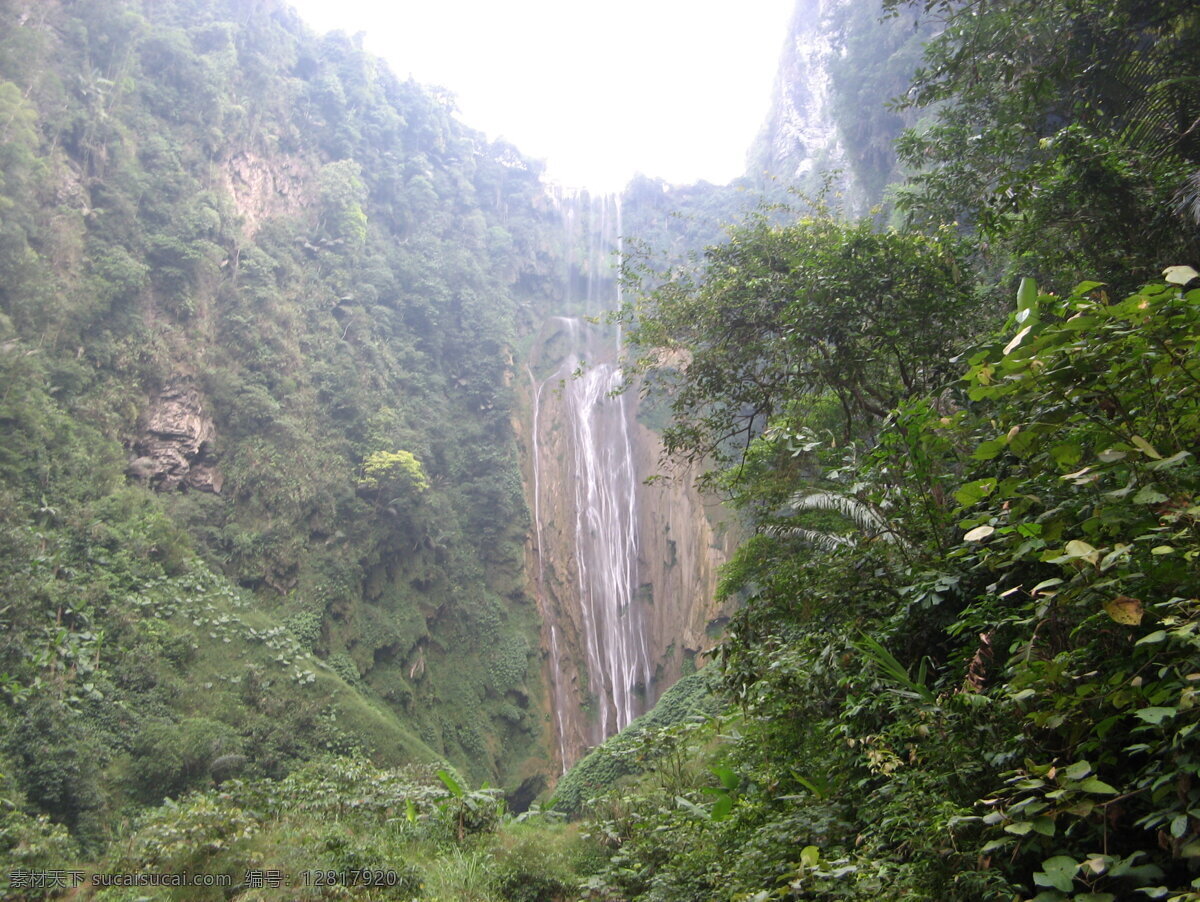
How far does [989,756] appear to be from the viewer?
2.22 meters

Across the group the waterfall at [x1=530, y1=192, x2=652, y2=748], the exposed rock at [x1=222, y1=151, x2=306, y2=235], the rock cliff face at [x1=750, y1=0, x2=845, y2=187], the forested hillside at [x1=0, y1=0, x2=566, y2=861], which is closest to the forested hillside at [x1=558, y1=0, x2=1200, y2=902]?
the forested hillside at [x1=0, y1=0, x2=566, y2=861]

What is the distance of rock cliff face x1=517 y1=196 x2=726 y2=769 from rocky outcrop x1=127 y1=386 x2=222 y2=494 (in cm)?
968

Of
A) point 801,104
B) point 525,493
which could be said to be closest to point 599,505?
point 525,493

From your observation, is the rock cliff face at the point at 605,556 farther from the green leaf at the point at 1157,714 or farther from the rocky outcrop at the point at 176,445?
the green leaf at the point at 1157,714

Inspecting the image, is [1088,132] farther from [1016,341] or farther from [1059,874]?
[1059,874]

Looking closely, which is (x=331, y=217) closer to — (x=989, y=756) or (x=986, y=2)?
(x=986, y=2)

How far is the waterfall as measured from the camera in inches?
788

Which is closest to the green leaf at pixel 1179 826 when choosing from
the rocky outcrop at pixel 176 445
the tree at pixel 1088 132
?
the tree at pixel 1088 132

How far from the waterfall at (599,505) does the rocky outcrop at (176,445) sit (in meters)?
8.58

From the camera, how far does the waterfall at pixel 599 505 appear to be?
20016mm

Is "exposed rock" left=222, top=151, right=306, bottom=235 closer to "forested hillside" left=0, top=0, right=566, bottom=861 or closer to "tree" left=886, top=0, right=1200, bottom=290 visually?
"forested hillside" left=0, top=0, right=566, bottom=861

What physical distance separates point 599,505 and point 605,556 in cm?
200

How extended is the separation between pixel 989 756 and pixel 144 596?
1402 cm

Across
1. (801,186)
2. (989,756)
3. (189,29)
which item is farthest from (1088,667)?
(801,186)
